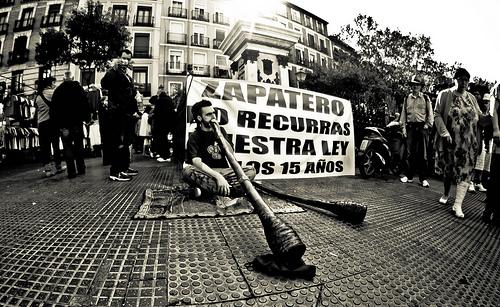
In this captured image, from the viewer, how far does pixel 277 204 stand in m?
3.00

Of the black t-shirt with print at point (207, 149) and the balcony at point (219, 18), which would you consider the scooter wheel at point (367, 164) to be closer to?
the black t-shirt with print at point (207, 149)

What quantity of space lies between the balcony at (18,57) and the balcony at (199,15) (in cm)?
1777

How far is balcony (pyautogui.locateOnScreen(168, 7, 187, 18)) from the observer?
3087 centimetres

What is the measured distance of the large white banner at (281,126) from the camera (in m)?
4.39

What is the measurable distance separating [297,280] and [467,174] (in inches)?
130

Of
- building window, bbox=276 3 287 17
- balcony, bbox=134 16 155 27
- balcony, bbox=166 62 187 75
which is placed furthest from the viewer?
building window, bbox=276 3 287 17

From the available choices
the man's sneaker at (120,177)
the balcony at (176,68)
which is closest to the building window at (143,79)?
the balcony at (176,68)

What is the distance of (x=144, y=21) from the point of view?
2967cm

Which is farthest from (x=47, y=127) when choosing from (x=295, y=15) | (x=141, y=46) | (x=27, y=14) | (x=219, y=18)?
(x=295, y=15)

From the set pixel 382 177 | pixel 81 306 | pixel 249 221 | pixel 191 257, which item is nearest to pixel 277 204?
pixel 249 221

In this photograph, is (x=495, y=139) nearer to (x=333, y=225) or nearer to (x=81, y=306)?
(x=333, y=225)

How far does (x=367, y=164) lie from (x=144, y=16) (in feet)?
105

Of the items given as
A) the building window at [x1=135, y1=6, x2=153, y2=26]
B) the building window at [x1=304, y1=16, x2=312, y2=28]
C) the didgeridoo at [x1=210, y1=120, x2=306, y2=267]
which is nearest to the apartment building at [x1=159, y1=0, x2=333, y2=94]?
the building window at [x1=135, y1=6, x2=153, y2=26]

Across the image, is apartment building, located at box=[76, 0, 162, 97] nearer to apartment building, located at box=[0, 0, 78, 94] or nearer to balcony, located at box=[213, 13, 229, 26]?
apartment building, located at box=[0, 0, 78, 94]
